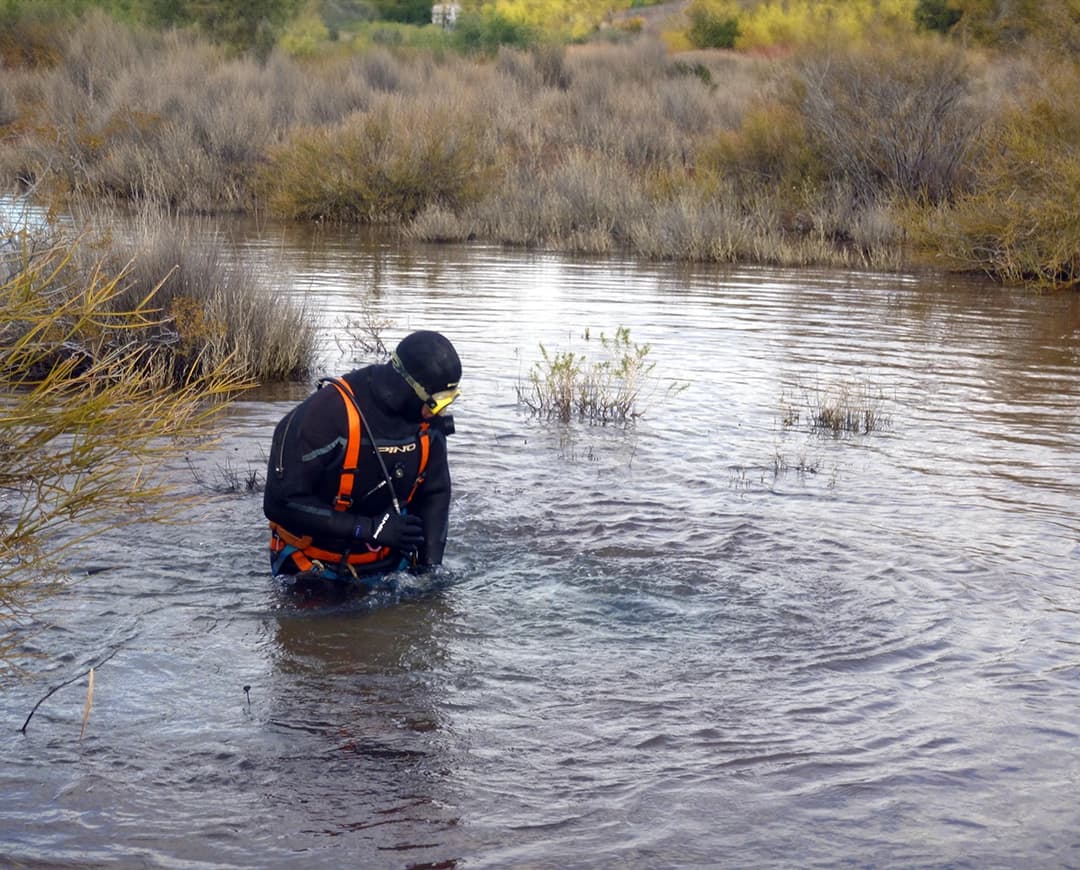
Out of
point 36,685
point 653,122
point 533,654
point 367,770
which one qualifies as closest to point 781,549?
point 533,654

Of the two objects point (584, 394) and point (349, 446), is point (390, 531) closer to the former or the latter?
point (349, 446)

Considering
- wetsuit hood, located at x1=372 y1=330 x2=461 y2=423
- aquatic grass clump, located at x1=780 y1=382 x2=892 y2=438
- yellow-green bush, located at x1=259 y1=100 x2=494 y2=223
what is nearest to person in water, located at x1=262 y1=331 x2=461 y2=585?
wetsuit hood, located at x1=372 y1=330 x2=461 y2=423

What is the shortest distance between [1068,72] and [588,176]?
7260 mm

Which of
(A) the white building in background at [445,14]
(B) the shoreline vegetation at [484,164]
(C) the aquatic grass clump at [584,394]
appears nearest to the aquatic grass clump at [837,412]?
(C) the aquatic grass clump at [584,394]

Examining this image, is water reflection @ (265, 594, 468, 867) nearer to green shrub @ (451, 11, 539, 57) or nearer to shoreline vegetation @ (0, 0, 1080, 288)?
shoreline vegetation @ (0, 0, 1080, 288)

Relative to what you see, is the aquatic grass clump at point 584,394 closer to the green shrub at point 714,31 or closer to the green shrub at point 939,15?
the green shrub at point 939,15

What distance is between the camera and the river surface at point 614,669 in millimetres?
4066

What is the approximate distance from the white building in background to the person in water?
63.8 m

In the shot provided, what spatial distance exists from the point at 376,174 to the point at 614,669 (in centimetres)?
1837

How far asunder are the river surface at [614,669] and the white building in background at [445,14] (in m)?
61.6

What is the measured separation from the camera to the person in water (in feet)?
17.8

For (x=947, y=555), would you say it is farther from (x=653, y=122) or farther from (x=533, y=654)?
(x=653, y=122)

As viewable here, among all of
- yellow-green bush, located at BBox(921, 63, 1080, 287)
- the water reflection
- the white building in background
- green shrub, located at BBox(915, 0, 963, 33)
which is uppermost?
the white building in background

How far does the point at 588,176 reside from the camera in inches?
856
